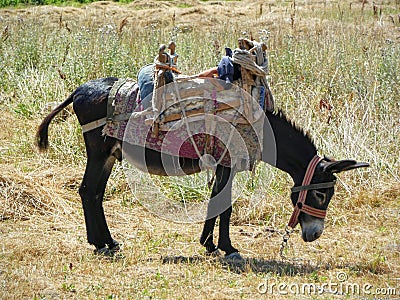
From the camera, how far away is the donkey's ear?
5.22m

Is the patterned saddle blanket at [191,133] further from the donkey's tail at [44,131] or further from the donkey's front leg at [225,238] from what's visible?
the donkey's tail at [44,131]

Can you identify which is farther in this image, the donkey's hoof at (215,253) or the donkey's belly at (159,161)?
the donkey's hoof at (215,253)

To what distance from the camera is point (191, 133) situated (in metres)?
5.56

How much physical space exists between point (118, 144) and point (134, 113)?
356 millimetres

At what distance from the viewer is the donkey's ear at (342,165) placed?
5.22m

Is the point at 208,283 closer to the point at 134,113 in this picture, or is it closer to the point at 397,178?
the point at 134,113

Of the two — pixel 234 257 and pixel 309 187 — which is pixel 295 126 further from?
pixel 234 257

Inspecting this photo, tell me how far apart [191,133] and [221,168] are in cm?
41

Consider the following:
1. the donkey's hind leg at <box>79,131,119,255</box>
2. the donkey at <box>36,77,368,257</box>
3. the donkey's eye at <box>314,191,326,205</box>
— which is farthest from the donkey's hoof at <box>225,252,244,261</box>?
the donkey's hind leg at <box>79,131,119,255</box>

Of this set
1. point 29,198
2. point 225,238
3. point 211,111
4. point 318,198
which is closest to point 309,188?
point 318,198

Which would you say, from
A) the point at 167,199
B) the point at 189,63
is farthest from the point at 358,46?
the point at 167,199

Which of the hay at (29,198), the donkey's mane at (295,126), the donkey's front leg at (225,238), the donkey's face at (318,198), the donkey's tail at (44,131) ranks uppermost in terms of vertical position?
the donkey's mane at (295,126)

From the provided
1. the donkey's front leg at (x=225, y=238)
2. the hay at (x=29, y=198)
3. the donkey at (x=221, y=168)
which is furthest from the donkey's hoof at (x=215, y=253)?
the hay at (x=29, y=198)

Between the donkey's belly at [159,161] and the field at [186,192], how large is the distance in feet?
2.53
